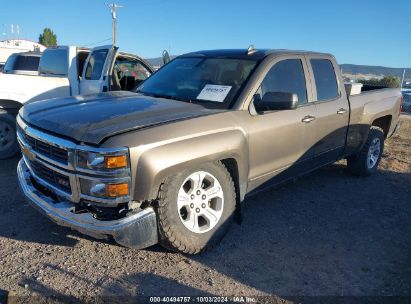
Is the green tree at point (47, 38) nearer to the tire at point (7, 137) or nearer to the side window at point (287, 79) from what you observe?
the tire at point (7, 137)

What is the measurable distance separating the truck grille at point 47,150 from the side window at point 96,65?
3.80 metres

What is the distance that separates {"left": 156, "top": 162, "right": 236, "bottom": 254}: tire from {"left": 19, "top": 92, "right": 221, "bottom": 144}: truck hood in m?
0.52

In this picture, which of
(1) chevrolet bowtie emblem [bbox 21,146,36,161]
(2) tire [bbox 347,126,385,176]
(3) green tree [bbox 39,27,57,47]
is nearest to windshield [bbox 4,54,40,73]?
(1) chevrolet bowtie emblem [bbox 21,146,36,161]

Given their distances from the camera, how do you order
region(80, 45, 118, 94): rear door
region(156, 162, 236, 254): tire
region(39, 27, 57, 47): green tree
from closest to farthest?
1. region(156, 162, 236, 254): tire
2. region(80, 45, 118, 94): rear door
3. region(39, 27, 57, 47): green tree

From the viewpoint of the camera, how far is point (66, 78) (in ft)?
23.8

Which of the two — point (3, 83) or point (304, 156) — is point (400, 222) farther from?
point (3, 83)

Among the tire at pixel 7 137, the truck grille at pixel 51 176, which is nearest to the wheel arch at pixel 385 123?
the truck grille at pixel 51 176

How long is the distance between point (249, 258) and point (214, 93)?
1625 mm

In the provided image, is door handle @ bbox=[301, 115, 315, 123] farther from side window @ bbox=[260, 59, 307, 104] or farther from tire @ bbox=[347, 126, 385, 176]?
tire @ bbox=[347, 126, 385, 176]

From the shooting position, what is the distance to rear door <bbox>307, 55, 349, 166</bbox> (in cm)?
480

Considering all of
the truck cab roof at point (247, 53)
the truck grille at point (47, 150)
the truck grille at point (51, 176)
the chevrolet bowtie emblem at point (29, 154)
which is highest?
the truck cab roof at point (247, 53)

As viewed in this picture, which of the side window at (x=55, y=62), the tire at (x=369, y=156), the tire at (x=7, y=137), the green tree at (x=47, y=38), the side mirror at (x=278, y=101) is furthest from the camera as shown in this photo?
the green tree at (x=47, y=38)

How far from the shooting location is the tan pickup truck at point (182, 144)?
119 inches

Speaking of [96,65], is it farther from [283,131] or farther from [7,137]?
[283,131]
